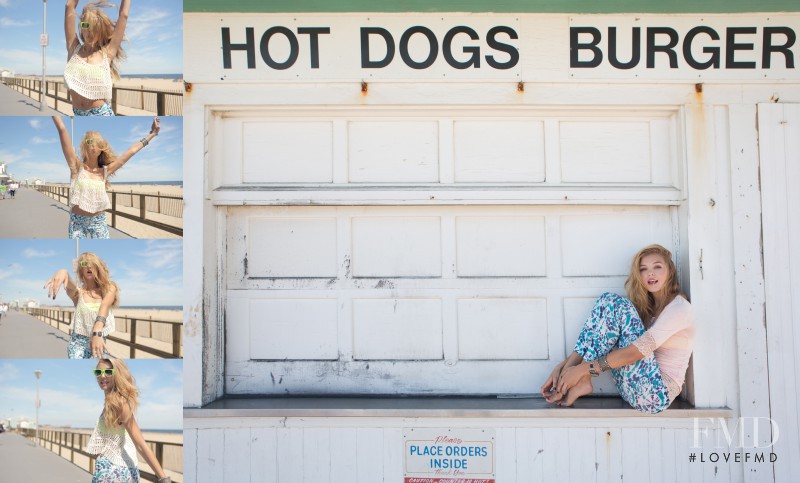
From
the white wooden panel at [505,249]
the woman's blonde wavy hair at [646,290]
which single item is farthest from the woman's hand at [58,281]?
the woman's blonde wavy hair at [646,290]

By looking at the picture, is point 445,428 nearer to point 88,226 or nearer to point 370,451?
point 370,451

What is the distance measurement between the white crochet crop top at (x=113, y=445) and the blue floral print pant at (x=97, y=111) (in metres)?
1.39

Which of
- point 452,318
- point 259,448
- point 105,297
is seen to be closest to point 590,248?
point 452,318

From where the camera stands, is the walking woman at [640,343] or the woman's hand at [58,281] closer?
the woman's hand at [58,281]

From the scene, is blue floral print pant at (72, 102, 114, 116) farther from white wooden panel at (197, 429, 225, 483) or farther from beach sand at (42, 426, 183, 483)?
white wooden panel at (197, 429, 225, 483)

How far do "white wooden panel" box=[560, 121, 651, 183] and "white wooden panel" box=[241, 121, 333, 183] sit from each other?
1.36m

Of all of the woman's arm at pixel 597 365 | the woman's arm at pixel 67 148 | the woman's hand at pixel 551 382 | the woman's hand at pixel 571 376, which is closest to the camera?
the woman's arm at pixel 67 148

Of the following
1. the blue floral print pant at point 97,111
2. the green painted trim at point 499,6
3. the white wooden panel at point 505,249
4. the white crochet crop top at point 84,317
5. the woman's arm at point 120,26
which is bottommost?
the white crochet crop top at point 84,317

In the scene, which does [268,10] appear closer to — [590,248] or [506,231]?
[506,231]

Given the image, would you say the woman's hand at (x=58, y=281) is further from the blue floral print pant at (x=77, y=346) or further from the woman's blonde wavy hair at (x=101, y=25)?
the woman's blonde wavy hair at (x=101, y=25)

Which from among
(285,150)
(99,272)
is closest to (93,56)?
(99,272)

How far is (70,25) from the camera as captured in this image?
10.9ft

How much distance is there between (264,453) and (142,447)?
2.29 ft

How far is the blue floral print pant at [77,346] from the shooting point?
334 cm
